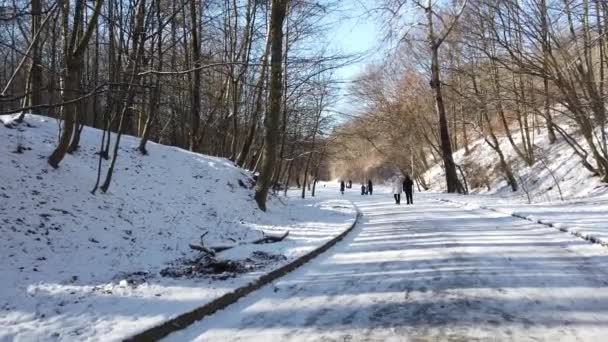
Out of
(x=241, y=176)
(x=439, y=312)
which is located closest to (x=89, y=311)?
(x=439, y=312)

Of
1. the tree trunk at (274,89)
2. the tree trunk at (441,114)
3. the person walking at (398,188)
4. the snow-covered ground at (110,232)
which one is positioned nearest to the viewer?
the snow-covered ground at (110,232)

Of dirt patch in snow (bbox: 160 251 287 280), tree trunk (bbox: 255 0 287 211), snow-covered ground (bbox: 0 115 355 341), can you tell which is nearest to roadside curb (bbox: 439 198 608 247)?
snow-covered ground (bbox: 0 115 355 341)

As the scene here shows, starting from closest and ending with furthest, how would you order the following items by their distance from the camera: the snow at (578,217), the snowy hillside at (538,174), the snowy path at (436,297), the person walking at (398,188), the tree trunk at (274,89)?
the snowy path at (436,297), the snow at (578,217), the tree trunk at (274,89), the snowy hillside at (538,174), the person walking at (398,188)

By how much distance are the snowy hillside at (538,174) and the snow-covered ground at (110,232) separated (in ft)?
42.3

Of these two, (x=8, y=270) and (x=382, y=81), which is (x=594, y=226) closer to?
(x=8, y=270)

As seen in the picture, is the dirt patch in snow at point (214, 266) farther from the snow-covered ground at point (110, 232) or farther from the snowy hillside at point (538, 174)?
the snowy hillside at point (538, 174)

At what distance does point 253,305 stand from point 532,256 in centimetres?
497

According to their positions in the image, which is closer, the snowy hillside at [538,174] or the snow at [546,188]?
the snow at [546,188]

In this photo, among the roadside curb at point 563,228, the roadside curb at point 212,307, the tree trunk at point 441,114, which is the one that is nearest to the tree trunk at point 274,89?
the roadside curb at point 212,307

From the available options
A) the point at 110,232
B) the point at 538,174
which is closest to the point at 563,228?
the point at 110,232

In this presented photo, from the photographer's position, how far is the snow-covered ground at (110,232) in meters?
5.54

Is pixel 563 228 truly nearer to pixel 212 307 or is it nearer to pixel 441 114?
pixel 212 307

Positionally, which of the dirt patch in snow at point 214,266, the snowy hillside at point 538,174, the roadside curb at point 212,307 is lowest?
the roadside curb at point 212,307

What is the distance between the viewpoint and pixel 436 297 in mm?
6066
